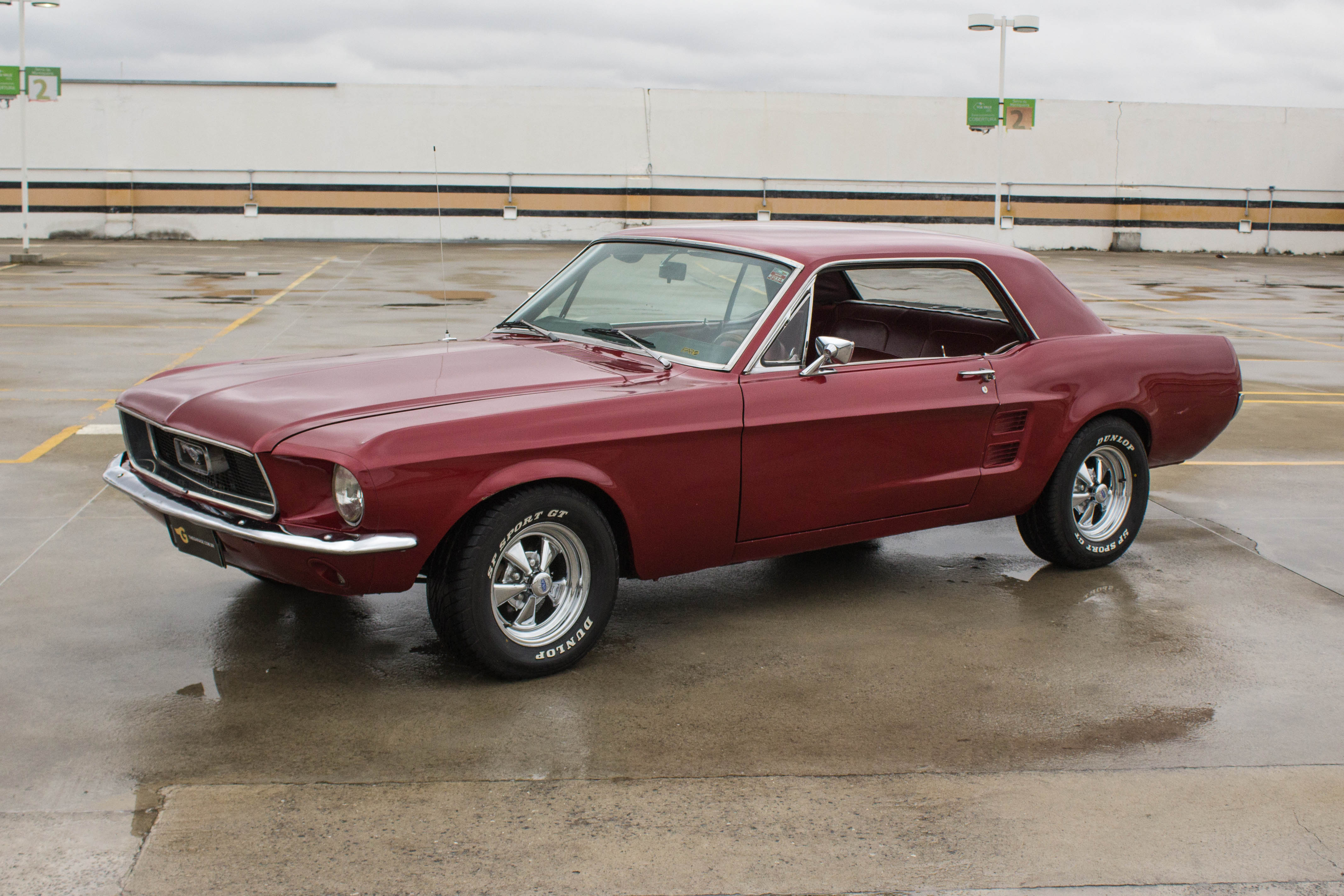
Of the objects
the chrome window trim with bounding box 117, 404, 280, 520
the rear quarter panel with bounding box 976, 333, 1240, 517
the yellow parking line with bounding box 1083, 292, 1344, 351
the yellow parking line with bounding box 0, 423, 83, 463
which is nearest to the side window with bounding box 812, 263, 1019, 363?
the rear quarter panel with bounding box 976, 333, 1240, 517

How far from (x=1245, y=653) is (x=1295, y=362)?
9.31 metres

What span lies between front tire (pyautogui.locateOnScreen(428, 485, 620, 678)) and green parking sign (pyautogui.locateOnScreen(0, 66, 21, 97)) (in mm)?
22151

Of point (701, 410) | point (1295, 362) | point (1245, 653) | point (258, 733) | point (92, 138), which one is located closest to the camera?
point (258, 733)

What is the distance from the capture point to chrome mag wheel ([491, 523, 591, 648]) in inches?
162

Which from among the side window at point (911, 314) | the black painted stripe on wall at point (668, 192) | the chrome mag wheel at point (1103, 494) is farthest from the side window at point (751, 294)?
the black painted stripe on wall at point (668, 192)

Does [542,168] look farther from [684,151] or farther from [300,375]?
[300,375]

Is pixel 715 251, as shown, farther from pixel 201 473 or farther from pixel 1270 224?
pixel 1270 224

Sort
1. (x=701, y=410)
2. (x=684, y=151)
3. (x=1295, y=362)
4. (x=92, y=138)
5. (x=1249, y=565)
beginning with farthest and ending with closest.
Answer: (x=684, y=151) → (x=92, y=138) → (x=1295, y=362) → (x=1249, y=565) → (x=701, y=410)

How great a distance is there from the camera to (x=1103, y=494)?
5688 mm

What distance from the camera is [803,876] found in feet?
10.1

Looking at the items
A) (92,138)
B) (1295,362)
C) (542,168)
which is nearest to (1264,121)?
(542,168)

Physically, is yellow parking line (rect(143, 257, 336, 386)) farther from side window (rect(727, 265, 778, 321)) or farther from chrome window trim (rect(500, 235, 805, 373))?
side window (rect(727, 265, 778, 321))

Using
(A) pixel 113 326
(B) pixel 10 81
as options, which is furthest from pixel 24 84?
(A) pixel 113 326

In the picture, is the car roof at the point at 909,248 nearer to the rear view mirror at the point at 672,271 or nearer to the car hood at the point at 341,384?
the rear view mirror at the point at 672,271
